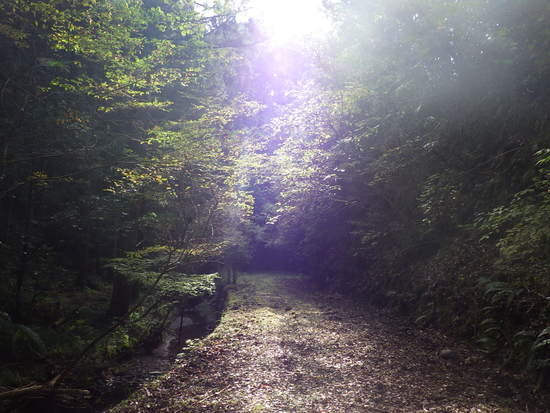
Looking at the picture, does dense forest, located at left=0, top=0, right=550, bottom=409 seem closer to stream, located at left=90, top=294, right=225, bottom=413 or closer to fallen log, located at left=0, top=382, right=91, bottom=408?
fallen log, located at left=0, top=382, right=91, bottom=408

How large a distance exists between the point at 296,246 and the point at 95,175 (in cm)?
2370

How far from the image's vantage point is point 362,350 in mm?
9297

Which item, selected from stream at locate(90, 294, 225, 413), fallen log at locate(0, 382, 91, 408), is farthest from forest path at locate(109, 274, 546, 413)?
fallen log at locate(0, 382, 91, 408)

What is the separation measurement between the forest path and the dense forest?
850 millimetres

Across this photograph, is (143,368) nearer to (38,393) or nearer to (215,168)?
(38,393)

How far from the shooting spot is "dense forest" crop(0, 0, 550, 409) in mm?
7973

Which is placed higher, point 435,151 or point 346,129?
point 346,129

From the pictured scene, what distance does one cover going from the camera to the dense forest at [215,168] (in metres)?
7.97

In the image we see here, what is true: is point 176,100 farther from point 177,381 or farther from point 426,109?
point 177,381

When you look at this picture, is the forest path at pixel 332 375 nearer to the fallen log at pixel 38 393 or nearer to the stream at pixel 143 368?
the stream at pixel 143 368

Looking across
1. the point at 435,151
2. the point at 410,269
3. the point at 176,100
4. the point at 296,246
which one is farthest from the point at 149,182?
the point at 296,246

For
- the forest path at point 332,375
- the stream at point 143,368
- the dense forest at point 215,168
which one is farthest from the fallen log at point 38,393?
the stream at point 143,368

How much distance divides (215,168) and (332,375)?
6.02m

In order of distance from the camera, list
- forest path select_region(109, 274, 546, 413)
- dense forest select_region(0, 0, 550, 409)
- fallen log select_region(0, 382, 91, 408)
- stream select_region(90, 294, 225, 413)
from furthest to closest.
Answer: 1. stream select_region(90, 294, 225, 413)
2. dense forest select_region(0, 0, 550, 409)
3. forest path select_region(109, 274, 546, 413)
4. fallen log select_region(0, 382, 91, 408)
